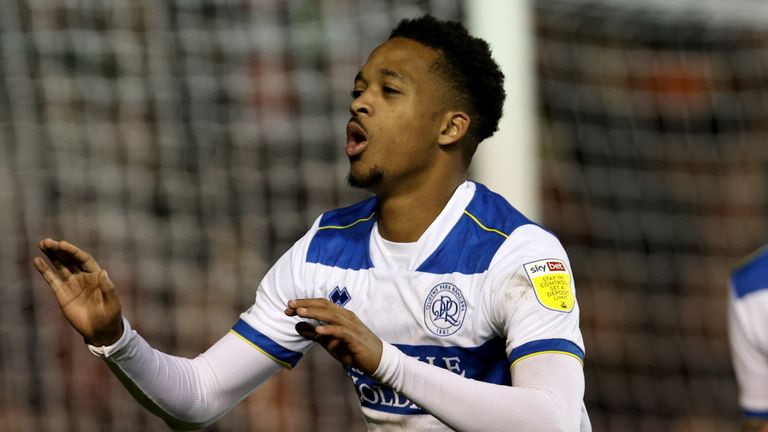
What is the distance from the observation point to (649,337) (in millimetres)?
5867

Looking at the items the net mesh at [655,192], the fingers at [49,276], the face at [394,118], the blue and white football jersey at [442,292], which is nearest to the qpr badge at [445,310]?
the blue and white football jersey at [442,292]

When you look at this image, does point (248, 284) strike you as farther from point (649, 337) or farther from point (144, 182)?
point (649, 337)

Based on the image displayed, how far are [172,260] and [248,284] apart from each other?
36 centimetres

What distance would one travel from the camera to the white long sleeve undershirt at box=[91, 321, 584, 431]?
249 centimetres

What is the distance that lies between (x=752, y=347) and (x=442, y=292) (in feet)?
2.24

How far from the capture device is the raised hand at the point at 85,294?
2666 millimetres

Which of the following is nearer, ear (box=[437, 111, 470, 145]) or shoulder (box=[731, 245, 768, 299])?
shoulder (box=[731, 245, 768, 299])

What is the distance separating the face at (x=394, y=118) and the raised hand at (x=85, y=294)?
0.62 m

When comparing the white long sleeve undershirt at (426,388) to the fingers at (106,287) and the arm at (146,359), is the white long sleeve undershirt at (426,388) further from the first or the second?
the fingers at (106,287)

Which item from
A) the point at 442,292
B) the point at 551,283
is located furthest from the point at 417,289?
the point at 551,283

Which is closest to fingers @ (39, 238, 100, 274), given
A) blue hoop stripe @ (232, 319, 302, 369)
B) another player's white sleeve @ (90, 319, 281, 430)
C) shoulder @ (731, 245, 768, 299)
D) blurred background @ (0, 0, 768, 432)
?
another player's white sleeve @ (90, 319, 281, 430)

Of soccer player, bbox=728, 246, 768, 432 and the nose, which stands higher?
the nose

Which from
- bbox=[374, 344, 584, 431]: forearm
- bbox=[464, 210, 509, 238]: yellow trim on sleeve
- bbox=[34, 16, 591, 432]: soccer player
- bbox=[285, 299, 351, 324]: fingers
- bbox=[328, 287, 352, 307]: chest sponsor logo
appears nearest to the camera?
bbox=[285, 299, 351, 324]: fingers

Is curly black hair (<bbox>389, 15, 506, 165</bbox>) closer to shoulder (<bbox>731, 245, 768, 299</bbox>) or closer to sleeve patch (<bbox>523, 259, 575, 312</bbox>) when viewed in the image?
sleeve patch (<bbox>523, 259, 575, 312</bbox>)
